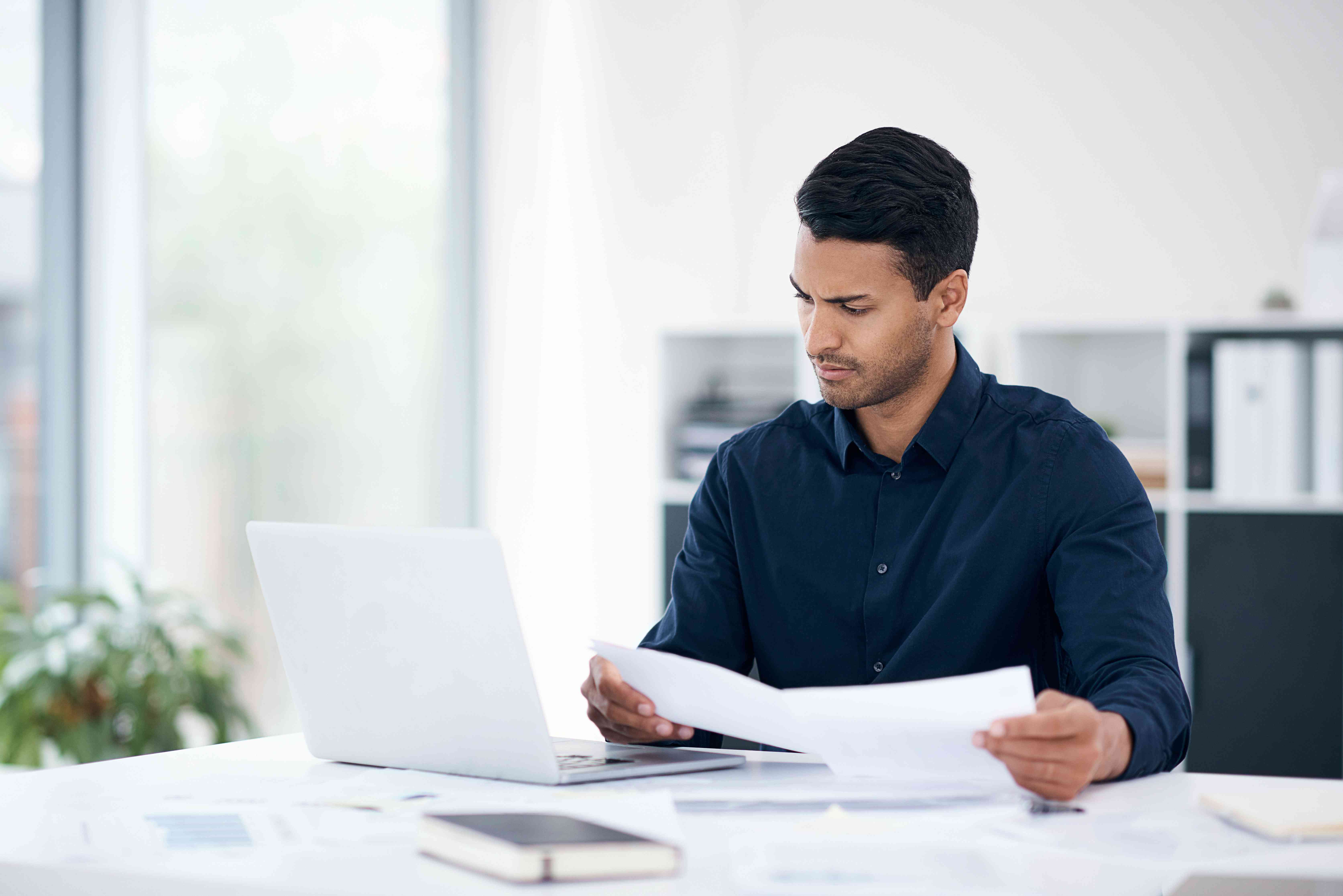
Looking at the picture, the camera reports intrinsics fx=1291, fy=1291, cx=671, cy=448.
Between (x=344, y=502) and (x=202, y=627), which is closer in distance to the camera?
(x=202, y=627)

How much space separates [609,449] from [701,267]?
0.61 meters

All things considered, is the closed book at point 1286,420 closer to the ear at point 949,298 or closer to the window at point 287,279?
the ear at point 949,298

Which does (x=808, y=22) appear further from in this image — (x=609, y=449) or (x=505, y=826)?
(x=505, y=826)

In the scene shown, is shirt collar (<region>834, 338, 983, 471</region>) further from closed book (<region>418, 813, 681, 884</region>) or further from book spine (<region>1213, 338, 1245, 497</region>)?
book spine (<region>1213, 338, 1245, 497</region>)

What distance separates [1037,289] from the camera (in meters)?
3.59

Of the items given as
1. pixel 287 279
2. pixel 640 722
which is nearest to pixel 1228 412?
pixel 640 722

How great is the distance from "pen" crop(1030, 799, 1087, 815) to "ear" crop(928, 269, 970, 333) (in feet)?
2.06

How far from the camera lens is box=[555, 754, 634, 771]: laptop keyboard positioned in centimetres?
118

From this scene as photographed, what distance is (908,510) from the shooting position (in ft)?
4.91

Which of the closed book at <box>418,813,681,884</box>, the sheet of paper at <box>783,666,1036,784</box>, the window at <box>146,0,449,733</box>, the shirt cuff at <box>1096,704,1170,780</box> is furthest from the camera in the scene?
the window at <box>146,0,449,733</box>

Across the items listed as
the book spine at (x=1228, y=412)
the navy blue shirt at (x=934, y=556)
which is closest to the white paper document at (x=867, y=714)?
the navy blue shirt at (x=934, y=556)

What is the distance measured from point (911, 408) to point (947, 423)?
0.18 ft

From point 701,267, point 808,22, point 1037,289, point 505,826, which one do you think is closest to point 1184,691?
point 505,826

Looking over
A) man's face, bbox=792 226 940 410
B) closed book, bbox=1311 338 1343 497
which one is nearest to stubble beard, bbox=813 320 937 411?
man's face, bbox=792 226 940 410
